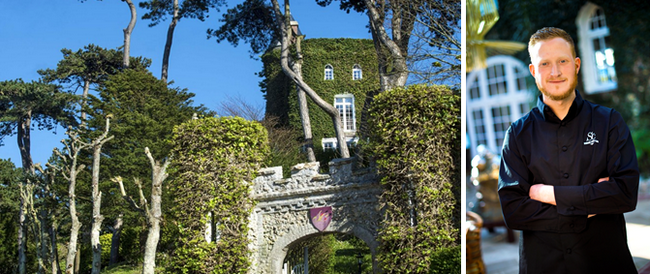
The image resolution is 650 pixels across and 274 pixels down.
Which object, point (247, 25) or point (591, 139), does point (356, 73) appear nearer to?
point (247, 25)

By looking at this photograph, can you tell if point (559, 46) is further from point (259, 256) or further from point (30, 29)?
point (30, 29)

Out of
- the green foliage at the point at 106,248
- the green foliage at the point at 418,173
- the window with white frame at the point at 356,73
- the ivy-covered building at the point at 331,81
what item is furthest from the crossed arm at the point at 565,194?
the green foliage at the point at 106,248

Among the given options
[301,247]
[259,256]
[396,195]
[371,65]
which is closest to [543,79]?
[396,195]

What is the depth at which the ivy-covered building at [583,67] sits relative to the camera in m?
1.59

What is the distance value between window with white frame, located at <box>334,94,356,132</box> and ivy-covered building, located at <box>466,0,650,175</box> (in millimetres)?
16712

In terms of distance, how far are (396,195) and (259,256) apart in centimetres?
256

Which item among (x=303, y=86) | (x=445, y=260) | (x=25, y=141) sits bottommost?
(x=445, y=260)

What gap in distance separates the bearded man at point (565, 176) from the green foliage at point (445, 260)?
17.3ft

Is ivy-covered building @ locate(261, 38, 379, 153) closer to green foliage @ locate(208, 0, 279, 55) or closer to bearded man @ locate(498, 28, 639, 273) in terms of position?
green foliage @ locate(208, 0, 279, 55)

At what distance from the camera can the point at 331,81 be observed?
19.3m

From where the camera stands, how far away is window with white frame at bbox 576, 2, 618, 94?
1741 millimetres

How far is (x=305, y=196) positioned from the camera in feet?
26.5

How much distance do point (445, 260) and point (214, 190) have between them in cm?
364

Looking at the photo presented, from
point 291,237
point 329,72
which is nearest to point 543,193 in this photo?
point 291,237
